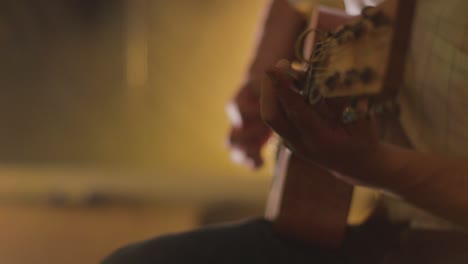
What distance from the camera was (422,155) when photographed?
1.61 ft

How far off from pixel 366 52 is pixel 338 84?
2.1 inches

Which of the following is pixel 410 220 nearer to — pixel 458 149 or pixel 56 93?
pixel 458 149

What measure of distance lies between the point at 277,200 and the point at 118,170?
1.09 m

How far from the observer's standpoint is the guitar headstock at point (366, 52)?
50 cm

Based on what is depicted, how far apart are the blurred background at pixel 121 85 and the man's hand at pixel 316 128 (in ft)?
3.80

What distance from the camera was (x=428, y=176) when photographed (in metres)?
0.49

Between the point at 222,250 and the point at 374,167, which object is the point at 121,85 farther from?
the point at 374,167

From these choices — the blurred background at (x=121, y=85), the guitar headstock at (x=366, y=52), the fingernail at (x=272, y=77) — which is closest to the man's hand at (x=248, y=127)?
the guitar headstock at (x=366, y=52)

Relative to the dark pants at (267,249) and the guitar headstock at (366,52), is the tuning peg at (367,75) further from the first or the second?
the dark pants at (267,249)

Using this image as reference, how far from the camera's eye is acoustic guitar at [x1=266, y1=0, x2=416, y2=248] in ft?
1.61

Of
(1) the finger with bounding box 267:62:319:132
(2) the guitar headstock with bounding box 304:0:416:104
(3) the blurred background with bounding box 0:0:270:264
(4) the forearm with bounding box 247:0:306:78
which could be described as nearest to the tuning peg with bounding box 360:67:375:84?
(2) the guitar headstock with bounding box 304:0:416:104

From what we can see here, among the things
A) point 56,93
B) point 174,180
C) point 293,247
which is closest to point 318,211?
point 293,247

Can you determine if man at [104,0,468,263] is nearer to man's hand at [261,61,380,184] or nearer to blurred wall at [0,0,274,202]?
man's hand at [261,61,380,184]

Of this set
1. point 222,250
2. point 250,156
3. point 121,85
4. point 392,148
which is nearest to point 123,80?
point 121,85
